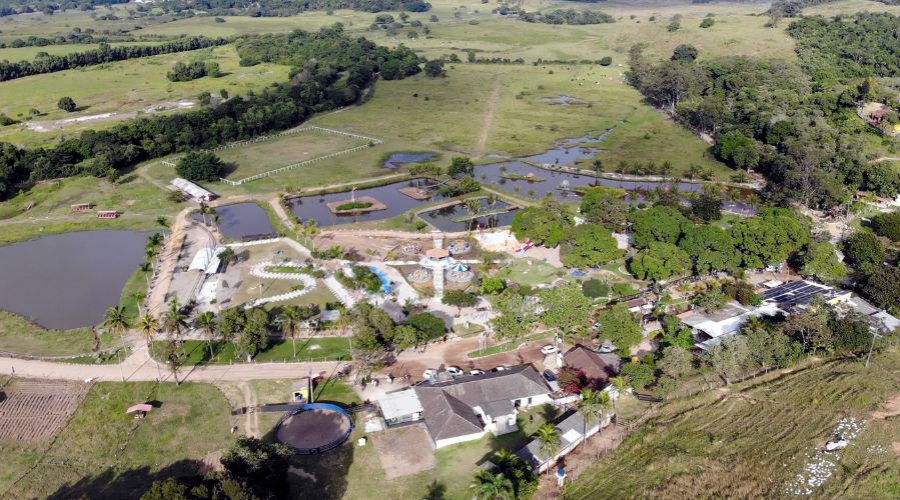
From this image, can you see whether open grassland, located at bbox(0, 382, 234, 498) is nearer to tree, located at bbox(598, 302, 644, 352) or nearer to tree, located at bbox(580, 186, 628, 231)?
tree, located at bbox(598, 302, 644, 352)

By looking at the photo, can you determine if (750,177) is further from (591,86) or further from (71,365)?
(71,365)

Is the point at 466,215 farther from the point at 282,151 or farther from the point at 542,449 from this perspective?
the point at 542,449

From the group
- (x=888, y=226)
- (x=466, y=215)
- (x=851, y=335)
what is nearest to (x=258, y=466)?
(x=851, y=335)

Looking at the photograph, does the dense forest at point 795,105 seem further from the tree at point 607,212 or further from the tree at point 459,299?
the tree at point 459,299

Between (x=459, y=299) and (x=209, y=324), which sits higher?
(x=209, y=324)

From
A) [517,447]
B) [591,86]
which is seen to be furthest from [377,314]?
[591,86]

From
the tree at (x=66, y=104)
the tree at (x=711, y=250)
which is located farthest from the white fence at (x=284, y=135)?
the tree at (x=711, y=250)

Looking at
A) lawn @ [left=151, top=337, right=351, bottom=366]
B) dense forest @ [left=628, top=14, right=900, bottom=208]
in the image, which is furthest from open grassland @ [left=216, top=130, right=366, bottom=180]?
dense forest @ [left=628, top=14, right=900, bottom=208]
